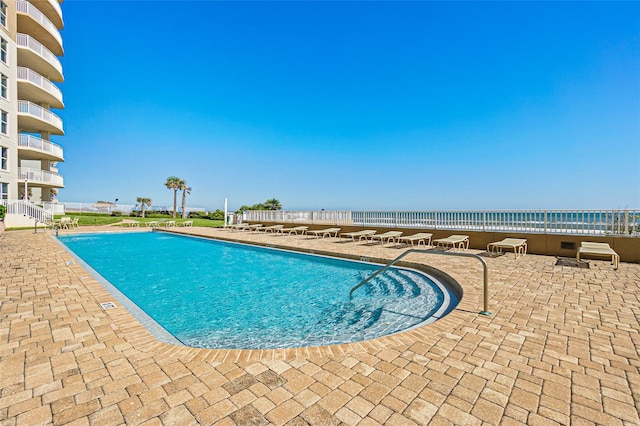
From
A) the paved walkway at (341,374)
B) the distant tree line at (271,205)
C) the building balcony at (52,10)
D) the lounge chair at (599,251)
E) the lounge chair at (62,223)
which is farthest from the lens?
the distant tree line at (271,205)

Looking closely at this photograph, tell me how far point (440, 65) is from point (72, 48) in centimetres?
3383

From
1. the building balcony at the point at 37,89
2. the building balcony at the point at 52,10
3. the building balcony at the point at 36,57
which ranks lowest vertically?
the building balcony at the point at 37,89

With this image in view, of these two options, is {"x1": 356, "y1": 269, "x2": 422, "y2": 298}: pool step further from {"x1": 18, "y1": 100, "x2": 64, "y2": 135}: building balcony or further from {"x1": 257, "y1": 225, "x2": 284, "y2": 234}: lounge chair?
{"x1": 18, "y1": 100, "x2": 64, "y2": 135}: building balcony

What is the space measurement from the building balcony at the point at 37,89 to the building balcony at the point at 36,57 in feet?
4.74

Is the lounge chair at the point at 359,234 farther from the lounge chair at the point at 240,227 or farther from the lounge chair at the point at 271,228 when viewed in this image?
the lounge chair at the point at 240,227

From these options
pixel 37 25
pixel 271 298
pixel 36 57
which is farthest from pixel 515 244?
pixel 37 25

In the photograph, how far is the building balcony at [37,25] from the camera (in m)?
19.1

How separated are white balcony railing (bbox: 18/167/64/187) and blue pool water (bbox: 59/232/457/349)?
52.4ft

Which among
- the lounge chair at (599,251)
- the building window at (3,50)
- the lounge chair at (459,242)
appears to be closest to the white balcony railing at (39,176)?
the building window at (3,50)

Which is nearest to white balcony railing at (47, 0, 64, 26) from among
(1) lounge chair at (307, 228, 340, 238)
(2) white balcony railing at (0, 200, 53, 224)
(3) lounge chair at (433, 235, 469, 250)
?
(2) white balcony railing at (0, 200, 53, 224)

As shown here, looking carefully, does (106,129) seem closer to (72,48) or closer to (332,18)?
(72,48)

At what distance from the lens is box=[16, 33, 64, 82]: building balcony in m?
19.2

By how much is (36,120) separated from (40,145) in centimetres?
→ 183

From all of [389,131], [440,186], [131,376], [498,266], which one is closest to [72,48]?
[389,131]
